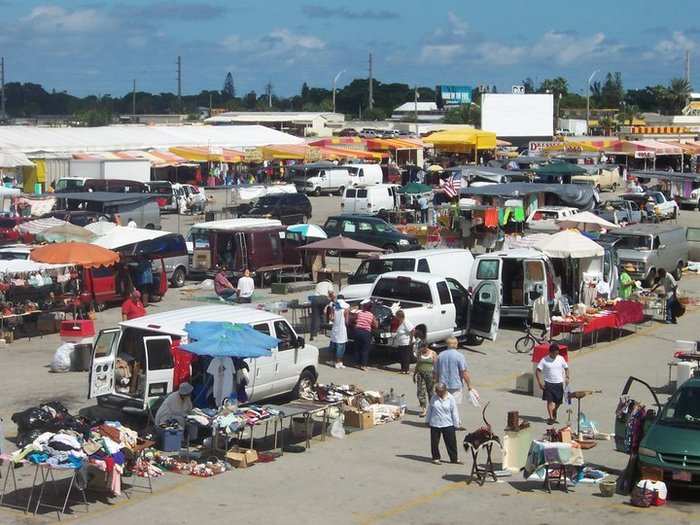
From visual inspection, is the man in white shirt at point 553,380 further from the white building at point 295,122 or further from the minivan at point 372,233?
the white building at point 295,122

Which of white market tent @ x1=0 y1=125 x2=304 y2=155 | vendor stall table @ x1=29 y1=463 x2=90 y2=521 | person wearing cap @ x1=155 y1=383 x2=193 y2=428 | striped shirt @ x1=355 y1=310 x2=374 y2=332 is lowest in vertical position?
vendor stall table @ x1=29 y1=463 x2=90 y2=521

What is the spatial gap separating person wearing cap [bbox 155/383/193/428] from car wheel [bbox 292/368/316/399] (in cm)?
289

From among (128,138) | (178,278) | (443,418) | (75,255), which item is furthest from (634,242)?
(128,138)

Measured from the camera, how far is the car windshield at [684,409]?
45.5 feet

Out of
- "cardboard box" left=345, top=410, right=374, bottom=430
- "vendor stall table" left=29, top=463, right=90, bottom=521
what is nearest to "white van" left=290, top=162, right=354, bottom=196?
"cardboard box" left=345, top=410, right=374, bottom=430

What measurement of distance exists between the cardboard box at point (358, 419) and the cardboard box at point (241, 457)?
7.82ft

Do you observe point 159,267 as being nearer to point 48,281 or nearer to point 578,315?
point 48,281

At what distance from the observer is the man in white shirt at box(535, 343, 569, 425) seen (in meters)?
17.2

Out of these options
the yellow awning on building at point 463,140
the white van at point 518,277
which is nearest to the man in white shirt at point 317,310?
the white van at point 518,277

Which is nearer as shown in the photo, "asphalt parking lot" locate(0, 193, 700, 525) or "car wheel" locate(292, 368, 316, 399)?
"asphalt parking lot" locate(0, 193, 700, 525)

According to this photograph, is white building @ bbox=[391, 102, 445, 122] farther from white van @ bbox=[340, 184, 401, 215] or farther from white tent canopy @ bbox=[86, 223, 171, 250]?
white tent canopy @ bbox=[86, 223, 171, 250]

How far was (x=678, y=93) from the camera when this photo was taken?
6260 inches

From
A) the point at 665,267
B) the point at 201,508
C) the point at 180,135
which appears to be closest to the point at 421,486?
the point at 201,508

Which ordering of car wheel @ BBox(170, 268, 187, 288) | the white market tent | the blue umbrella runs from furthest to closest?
the white market tent → car wheel @ BBox(170, 268, 187, 288) → the blue umbrella
